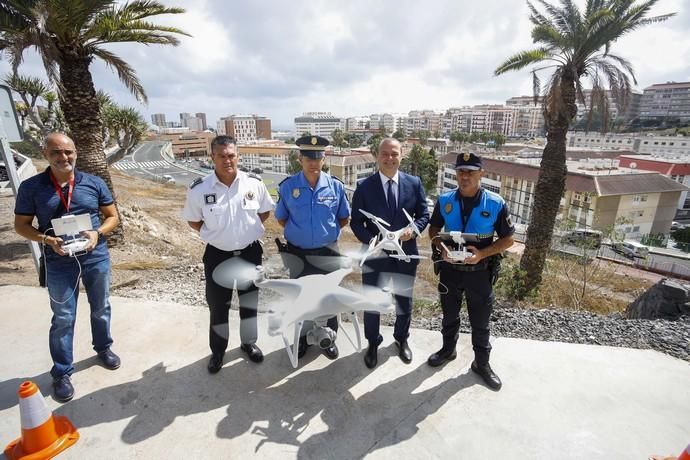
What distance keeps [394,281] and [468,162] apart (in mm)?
1306

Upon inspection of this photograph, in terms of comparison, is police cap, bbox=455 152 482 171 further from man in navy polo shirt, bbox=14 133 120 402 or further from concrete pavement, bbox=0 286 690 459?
man in navy polo shirt, bbox=14 133 120 402

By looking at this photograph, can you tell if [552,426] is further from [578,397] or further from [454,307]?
[454,307]

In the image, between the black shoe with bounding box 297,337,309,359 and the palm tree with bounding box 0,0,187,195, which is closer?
the black shoe with bounding box 297,337,309,359

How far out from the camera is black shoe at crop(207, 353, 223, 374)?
341cm

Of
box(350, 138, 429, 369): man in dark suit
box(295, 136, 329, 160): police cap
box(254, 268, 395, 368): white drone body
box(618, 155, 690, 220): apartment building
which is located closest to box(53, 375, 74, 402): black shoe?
box(254, 268, 395, 368): white drone body

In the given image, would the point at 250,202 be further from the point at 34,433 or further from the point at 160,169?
the point at 160,169

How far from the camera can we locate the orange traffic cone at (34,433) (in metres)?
2.45

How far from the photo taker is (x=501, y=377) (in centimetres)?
336

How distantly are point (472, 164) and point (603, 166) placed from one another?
135 ft

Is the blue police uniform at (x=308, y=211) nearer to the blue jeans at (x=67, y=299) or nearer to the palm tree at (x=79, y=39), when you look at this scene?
the blue jeans at (x=67, y=299)

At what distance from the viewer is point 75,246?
2.83m

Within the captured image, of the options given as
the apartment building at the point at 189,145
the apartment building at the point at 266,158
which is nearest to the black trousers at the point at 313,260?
the apartment building at the point at 266,158

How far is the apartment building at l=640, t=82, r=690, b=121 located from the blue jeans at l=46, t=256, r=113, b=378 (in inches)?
4640

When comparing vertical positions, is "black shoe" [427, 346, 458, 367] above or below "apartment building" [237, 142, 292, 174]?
above
